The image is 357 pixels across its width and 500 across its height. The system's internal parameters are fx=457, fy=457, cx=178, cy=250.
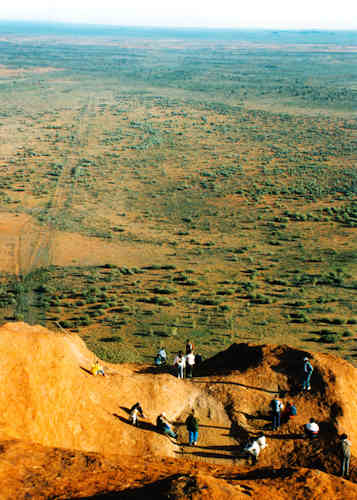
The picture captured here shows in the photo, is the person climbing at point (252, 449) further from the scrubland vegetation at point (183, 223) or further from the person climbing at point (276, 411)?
the scrubland vegetation at point (183, 223)

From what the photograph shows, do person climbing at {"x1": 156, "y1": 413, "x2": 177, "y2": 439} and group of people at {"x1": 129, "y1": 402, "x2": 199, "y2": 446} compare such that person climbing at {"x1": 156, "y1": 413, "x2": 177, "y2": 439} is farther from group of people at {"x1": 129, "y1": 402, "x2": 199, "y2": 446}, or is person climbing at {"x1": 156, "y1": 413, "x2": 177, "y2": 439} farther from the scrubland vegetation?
the scrubland vegetation

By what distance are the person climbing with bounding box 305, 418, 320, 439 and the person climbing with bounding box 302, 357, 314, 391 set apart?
7.20ft

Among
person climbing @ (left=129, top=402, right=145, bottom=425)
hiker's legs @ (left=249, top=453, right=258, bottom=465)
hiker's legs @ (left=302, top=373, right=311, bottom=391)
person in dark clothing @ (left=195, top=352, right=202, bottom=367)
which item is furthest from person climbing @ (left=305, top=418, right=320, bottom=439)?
person in dark clothing @ (left=195, top=352, right=202, bottom=367)

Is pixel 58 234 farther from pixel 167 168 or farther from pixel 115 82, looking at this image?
pixel 115 82

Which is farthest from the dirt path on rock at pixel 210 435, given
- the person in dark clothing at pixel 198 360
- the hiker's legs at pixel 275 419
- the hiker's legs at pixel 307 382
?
the person in dark clothing at pixel 198 360

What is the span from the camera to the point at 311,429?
14.0 metres

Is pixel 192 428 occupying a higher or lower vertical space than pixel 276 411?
lower

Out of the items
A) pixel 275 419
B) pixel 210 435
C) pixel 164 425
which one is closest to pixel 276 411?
pixel 275 419

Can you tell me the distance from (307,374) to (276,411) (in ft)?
7.55

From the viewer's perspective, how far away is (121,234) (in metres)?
41.1

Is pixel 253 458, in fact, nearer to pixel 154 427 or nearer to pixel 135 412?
pixel 154 427

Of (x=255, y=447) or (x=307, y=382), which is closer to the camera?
(x=255, y=447)

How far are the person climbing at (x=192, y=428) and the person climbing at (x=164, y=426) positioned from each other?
57cm

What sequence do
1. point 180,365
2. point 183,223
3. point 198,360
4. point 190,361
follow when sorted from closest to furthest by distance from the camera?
point 180,365
point 190,361
point 198,360
point 183,223
